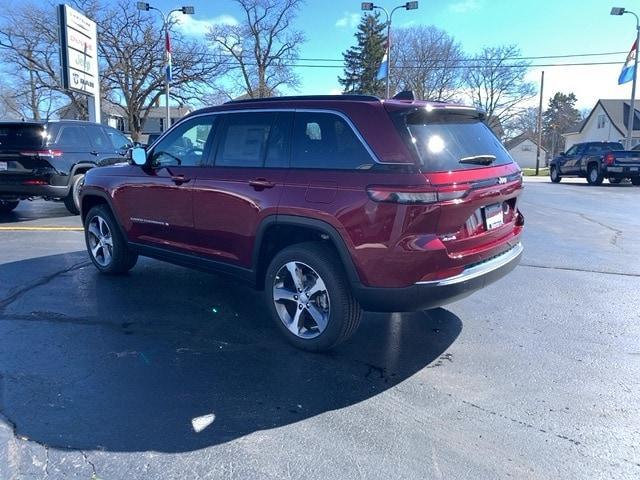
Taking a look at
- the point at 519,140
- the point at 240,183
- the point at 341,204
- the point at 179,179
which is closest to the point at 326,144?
the point at 341,204

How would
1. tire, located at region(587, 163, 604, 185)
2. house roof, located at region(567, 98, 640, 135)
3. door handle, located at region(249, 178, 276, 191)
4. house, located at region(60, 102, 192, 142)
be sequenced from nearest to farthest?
door handle, located at region(249, 178, 276, 191)
tire, located at region(587, 163, 604, 185)
house, located at region(60, 102, 192, 142)
house roof, located at region(567, 98, 640, 135)

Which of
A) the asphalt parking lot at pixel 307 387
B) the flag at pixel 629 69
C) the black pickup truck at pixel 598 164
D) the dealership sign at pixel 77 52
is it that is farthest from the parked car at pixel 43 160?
the flag at pixel 629 69

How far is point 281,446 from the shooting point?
8.84ft

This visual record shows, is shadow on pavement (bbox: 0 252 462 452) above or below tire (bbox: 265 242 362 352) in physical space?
below

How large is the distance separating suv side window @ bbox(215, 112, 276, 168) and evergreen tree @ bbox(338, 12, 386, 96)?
54.2m

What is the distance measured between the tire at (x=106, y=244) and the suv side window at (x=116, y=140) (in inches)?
220

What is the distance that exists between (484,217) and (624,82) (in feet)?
101

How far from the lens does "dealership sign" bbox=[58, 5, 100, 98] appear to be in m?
15.7

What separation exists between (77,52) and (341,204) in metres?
16.4

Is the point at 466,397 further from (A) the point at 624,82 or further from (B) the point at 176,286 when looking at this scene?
(A) the point at 624,82

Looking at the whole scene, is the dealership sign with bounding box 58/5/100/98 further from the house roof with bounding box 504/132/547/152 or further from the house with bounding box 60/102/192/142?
the house roof with bounding box 504/132/547/152

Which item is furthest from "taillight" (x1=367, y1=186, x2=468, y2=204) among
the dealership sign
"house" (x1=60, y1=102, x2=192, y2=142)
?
"house" (x1=60, y1=102, x2=192, y2=142)

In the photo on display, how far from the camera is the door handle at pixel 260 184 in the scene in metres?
3.93

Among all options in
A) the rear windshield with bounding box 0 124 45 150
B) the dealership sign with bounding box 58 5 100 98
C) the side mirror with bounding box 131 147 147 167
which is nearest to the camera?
the side mirror with bounding box 131 147 147 167
